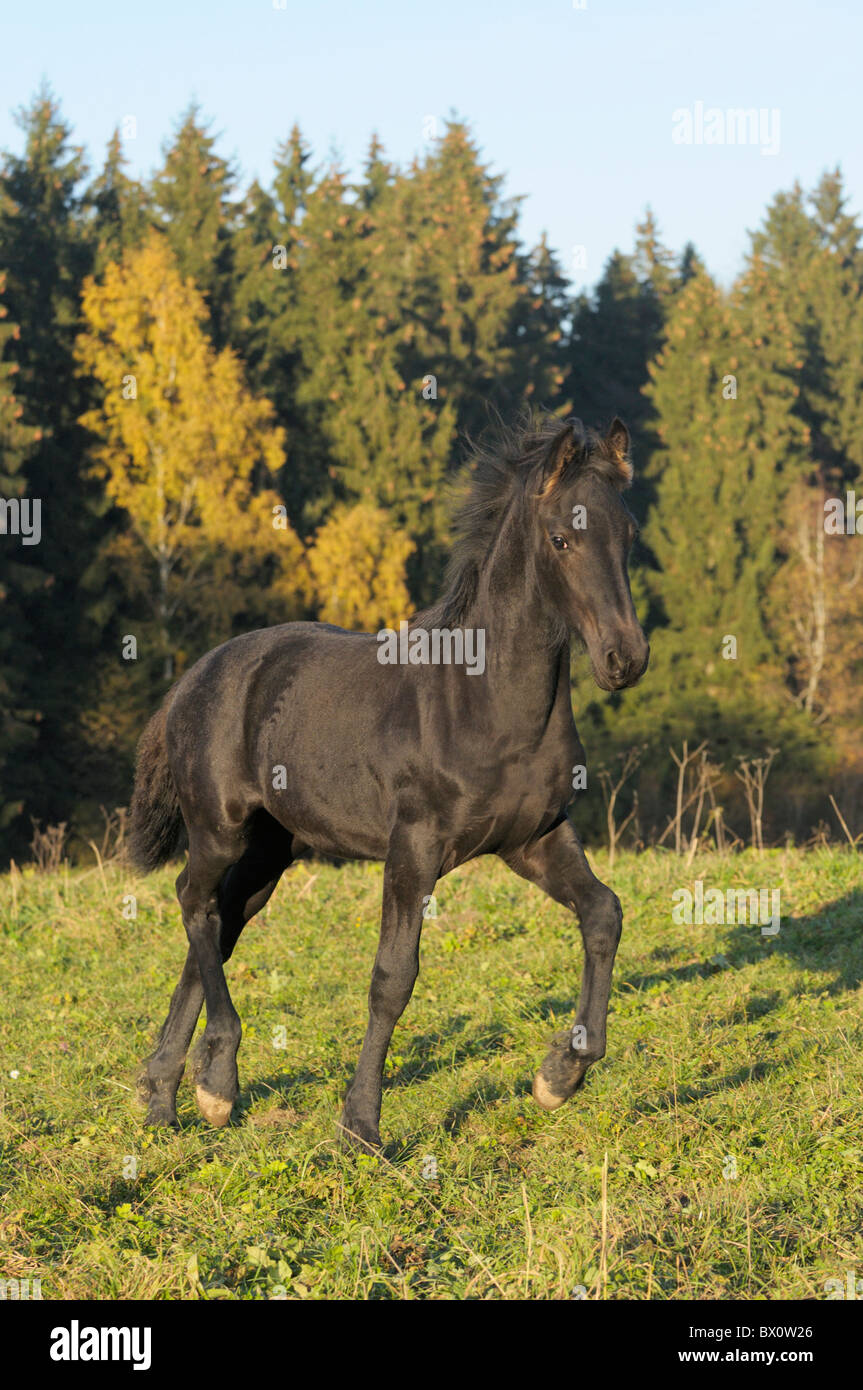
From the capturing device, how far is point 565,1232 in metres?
4.36

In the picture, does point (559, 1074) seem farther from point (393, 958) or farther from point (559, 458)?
point (559, 458)

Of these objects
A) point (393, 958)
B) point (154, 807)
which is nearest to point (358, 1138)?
point (393, 958)

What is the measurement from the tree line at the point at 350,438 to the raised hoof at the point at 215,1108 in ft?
65.5

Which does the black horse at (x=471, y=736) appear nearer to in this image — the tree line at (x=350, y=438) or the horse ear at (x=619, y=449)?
the horse ear at (x=619, y=449)

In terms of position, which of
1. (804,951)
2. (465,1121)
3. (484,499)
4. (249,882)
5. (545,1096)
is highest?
(484,499)

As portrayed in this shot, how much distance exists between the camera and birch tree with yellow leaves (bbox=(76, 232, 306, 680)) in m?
32.9

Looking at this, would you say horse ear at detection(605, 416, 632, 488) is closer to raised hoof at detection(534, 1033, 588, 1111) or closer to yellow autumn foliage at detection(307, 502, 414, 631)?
raised hoof at detection(534, 1033, 588, 1111)

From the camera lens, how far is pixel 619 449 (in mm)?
5277

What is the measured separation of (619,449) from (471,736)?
1.27 m

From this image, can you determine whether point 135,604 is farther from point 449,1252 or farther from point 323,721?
point 449,1252

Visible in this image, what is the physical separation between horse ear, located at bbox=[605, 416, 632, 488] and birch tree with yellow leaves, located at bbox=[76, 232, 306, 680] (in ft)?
91.5

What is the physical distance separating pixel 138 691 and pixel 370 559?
22.4 ft

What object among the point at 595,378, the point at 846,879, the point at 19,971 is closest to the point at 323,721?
the point at 19,971

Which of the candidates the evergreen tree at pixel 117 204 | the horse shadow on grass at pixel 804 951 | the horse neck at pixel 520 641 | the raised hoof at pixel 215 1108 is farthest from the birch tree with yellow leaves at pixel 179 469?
the horse neck at pixel 520 641
